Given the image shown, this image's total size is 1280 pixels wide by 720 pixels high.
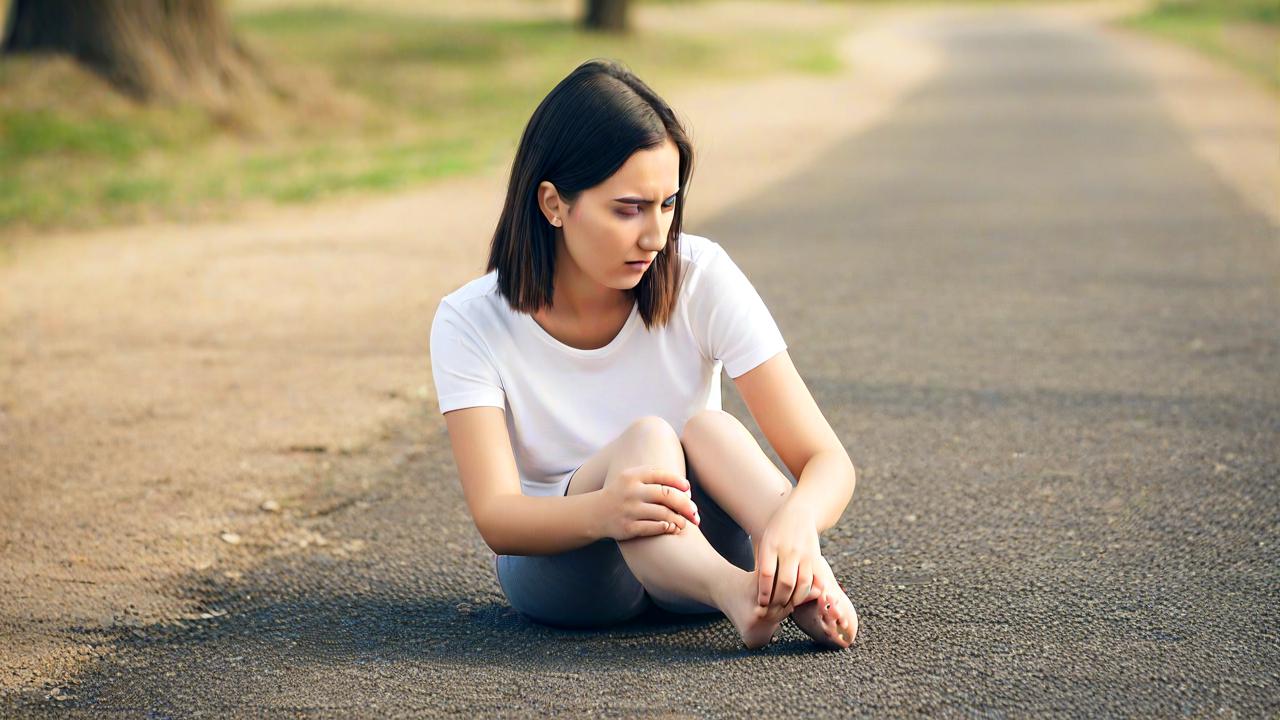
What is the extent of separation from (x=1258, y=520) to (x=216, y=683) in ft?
9.08

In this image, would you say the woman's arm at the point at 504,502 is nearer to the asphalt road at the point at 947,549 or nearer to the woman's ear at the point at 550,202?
the asphalt road at the point at 947,549

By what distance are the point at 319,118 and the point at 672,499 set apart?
1282 cm

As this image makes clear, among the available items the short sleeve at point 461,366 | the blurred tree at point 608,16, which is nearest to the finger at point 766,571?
the short sleeve at point 461,366

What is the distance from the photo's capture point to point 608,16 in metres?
25.5

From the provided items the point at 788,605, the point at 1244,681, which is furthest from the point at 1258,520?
the point at 788,605

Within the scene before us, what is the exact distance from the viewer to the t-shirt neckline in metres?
2.96

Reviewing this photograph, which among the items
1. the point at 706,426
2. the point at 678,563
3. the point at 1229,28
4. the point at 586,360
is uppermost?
the point at 586,360

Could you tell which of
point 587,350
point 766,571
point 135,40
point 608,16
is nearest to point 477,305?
point 587,350

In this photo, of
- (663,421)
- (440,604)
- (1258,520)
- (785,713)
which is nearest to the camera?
(785,713)

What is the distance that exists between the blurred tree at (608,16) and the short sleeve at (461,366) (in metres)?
23.1

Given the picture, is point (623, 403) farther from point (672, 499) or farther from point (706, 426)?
point (672, 499)

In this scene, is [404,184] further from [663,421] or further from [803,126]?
[663,421]

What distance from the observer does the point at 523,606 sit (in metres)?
3.17

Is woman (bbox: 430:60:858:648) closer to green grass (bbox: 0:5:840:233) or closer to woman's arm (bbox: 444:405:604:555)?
woman's arm (bbox: 444:405:604:555)
